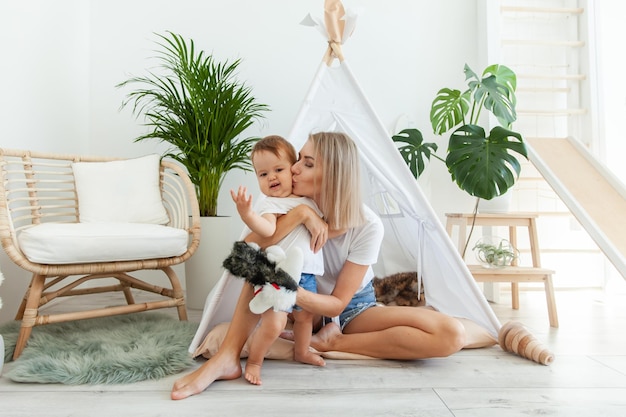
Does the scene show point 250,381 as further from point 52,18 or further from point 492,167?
point 52,18

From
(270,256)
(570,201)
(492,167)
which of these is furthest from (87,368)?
(570,201)

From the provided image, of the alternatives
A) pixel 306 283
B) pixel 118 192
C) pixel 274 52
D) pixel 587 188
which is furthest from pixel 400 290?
pixel 274 52

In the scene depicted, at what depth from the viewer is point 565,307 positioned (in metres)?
2.71

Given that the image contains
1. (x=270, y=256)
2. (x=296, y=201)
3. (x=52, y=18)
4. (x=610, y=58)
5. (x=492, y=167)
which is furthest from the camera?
(x=610, y=58)

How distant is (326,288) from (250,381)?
456 mm

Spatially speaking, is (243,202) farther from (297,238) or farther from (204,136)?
(204,136)

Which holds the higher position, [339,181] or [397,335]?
[339,181]

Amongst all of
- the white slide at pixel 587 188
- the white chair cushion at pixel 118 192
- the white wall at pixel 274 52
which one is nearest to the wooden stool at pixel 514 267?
the white slide at pixel 587 188

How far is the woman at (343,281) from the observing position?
1.46 meters

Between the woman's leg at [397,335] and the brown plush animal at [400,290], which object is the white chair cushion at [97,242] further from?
the brown plush animal at [400,290]

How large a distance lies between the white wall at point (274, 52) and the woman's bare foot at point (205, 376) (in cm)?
178

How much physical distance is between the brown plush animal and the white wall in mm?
1034

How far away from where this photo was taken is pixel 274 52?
321 cm

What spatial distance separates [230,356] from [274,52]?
236 centimetres
